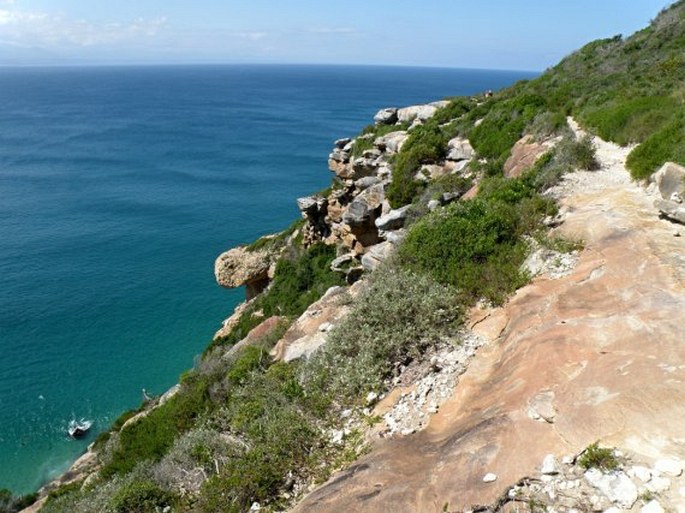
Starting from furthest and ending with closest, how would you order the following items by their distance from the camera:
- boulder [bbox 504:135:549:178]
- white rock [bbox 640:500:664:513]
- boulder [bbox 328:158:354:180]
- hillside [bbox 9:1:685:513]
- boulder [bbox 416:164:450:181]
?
boulder [bbox 328:158:354:180], boulder [bbox 416:164:450:181], boulder [bbox 504:135:549:178], hillside [bbox 9:1:685:513], white rock [bbox 640:500:664:513]

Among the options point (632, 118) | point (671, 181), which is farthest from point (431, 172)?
point (671, 181)

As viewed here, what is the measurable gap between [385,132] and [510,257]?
85.7 feet

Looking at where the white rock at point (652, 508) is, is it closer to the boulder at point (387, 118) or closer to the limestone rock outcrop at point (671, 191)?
the limestone rock outcrop at point (671, 191)

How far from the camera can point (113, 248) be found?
52531 millimetres

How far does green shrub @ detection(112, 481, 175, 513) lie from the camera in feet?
29.0

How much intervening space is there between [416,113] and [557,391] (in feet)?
110

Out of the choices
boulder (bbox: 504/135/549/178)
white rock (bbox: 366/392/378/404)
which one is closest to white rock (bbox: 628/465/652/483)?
white rock (bbox: 366/392/378/404)

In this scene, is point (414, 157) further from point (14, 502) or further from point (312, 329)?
point (14, 502)

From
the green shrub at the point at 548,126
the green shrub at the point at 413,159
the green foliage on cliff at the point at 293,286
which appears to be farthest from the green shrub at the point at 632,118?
the green foliage on cliff at the point at 293,286

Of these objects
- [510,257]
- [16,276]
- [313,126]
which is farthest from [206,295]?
[313,126]

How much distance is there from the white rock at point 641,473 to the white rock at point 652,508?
27 cm

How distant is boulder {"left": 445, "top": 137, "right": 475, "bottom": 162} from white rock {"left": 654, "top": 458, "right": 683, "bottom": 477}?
69.3ft

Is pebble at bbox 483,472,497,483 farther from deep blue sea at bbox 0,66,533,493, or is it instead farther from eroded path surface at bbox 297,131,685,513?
deep blue sea at bbox 0,66,533,493

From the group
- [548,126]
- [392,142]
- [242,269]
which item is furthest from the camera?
[242,269]
